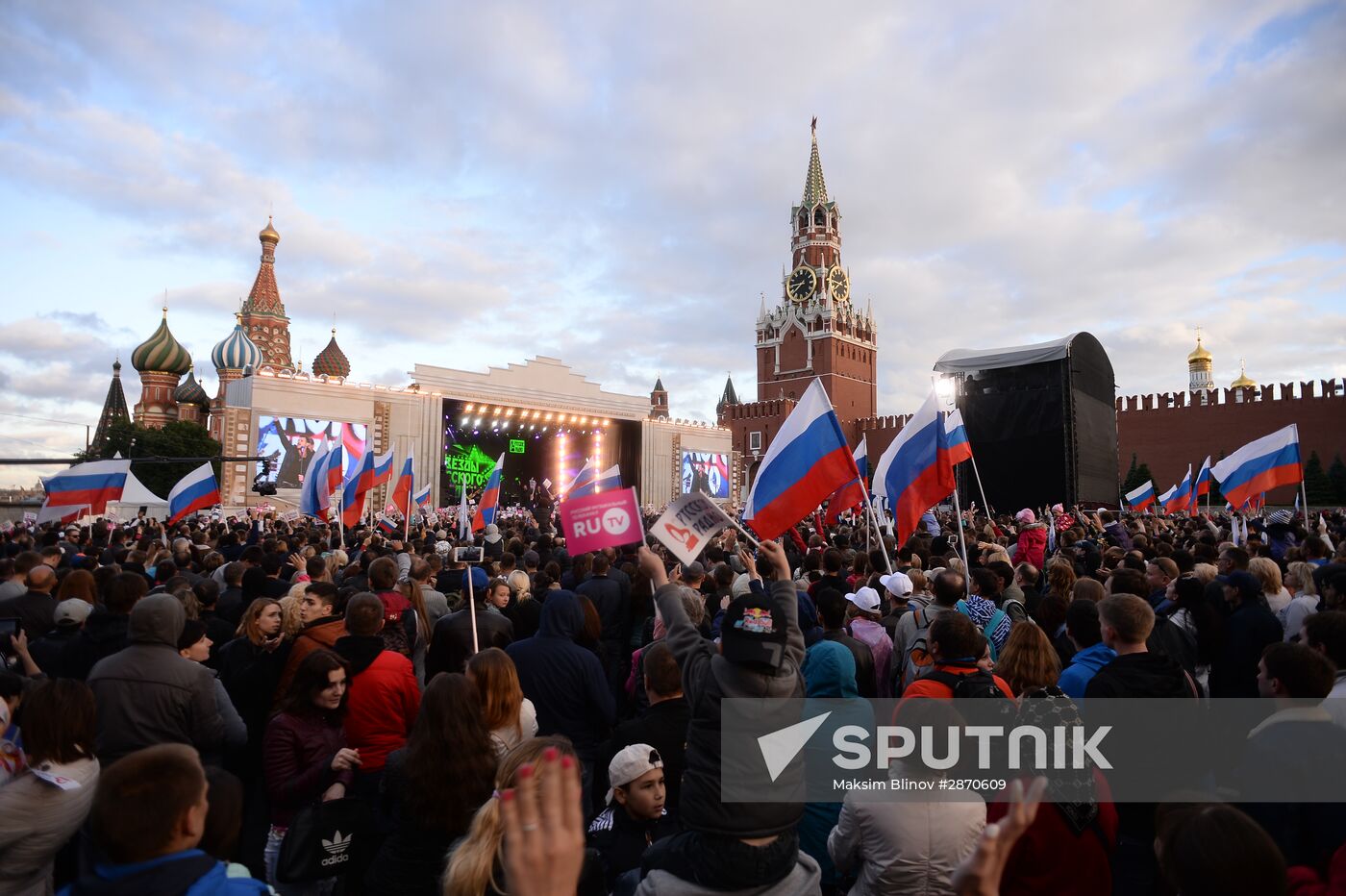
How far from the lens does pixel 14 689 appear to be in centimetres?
351

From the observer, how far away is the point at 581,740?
14.6 ft

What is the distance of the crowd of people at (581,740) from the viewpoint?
2.02 m

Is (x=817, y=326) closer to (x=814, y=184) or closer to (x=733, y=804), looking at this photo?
(x=814, y=184)

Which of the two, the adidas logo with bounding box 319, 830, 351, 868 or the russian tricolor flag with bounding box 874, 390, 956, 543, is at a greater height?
the russian tricolor flag with bounding box 874, 390, 956, 543

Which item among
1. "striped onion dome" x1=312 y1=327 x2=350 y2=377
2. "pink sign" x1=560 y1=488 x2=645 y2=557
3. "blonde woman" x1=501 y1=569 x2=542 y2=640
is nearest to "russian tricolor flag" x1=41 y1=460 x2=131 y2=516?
"blonde woman" x1=501 y1=569 x2=542 y2=640

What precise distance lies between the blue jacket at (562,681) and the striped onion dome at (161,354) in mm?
62332

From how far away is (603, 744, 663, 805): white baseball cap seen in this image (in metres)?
3.12

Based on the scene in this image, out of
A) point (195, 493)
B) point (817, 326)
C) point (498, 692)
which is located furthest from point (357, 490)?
point (817, 326)

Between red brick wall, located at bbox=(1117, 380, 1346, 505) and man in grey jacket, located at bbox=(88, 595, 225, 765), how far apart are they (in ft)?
157

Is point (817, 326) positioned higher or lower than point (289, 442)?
higher

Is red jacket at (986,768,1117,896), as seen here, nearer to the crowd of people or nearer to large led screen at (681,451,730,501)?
the crowd of people

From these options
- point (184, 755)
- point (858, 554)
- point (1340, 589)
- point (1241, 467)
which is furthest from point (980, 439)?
point (184, 755)

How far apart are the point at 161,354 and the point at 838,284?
174 feet


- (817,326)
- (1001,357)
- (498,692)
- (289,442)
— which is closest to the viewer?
(498,692)
